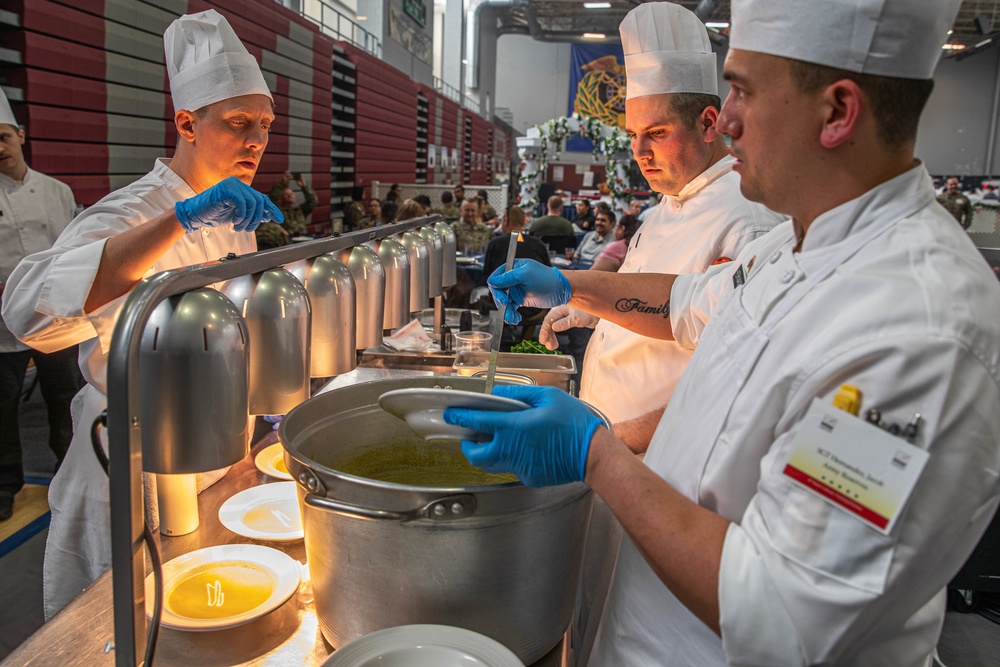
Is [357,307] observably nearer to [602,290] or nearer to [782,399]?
Result: [602,290]

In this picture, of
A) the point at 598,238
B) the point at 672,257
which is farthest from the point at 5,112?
the point at 598,238

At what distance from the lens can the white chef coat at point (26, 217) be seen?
3.67 metres

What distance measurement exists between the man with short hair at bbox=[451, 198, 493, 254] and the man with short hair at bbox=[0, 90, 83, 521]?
430 cm

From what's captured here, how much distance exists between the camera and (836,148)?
0.84 metres

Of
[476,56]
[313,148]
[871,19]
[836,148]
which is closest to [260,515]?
[836,148]

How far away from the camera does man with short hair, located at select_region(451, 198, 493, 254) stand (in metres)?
7.82

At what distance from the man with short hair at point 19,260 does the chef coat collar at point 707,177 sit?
3.20 meters

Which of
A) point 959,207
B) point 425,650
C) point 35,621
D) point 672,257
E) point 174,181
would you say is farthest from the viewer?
point 959,207

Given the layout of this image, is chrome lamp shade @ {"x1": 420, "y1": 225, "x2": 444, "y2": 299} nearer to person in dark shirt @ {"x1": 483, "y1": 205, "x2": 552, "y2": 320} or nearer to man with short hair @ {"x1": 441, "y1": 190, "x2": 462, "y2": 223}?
person in dark shirt @ {"x1": 483, "y1": 205, "x2": 552, "y2": 320}

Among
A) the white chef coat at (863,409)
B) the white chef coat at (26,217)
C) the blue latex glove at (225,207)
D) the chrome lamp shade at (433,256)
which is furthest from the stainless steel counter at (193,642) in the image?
the white chef coat at (26,217)

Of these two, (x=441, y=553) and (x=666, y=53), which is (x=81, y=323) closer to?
(x=441, y=553)

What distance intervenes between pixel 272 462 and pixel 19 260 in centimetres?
284

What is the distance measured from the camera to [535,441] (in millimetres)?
894

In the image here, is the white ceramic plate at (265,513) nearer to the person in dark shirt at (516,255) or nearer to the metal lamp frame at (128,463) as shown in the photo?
the metal lamp frame at (128,463)
